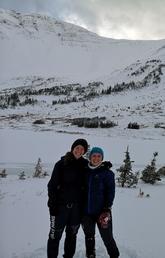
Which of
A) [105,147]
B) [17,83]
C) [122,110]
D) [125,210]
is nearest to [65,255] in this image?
[125,210]

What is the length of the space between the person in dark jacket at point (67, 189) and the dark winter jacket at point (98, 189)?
0.42 feet

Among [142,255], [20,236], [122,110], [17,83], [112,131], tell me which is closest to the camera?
[142,255]

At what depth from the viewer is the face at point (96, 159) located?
7045mm

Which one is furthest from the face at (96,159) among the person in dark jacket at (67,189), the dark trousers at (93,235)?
the dark trousers at (93,235)

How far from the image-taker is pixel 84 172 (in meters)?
7.12

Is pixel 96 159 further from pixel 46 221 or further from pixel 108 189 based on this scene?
pixel 46 221

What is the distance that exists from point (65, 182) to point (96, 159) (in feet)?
1.99

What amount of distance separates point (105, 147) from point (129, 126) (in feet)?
41.4

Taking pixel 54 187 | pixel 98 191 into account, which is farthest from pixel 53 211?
pixel 98 191

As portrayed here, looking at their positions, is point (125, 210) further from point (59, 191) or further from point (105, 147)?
point (105, 147)

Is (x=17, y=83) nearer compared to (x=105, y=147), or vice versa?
(x=105, y=147)

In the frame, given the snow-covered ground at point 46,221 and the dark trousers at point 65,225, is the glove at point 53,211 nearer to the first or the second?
the dark trousers at point 65,225

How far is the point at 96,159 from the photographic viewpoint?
23.1ft

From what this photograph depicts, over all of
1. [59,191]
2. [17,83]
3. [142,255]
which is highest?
[17,83]
